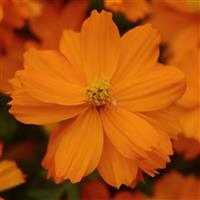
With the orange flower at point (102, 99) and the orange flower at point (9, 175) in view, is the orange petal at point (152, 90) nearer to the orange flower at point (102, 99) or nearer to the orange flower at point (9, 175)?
the orange flower at point (102, 99)

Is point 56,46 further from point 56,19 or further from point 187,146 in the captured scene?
point 187,146

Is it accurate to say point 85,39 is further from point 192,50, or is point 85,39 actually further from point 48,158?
point 192,50

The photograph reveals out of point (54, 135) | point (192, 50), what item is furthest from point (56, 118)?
point (192, 50)

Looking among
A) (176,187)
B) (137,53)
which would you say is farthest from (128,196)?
(137,53)

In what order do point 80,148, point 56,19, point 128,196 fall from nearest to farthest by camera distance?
point 80,148
point 128,196
point 56,19

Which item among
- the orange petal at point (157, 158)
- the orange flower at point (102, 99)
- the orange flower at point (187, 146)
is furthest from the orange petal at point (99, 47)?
the orange flower at point (187, 146)

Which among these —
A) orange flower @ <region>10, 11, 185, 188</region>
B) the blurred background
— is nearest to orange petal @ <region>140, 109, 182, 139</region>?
orange flower @ <region>10, 11, 185, 188</region>
